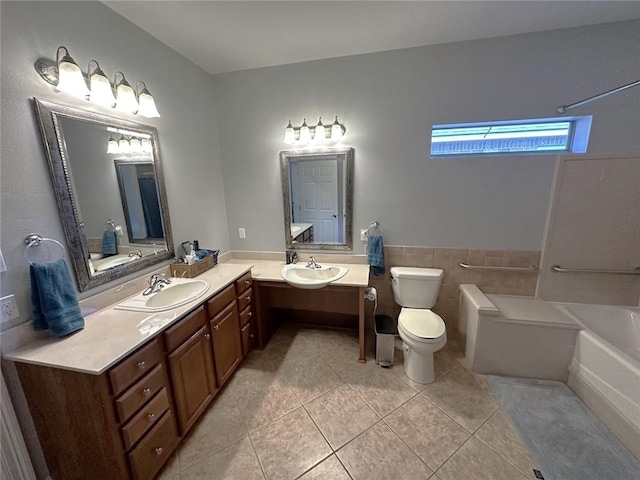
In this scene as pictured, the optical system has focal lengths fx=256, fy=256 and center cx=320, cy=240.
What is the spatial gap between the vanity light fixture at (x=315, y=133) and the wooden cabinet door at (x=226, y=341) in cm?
155

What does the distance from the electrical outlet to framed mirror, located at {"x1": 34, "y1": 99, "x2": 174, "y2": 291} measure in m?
0.27

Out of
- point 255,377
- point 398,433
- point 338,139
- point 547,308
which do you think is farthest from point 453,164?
point 255,377

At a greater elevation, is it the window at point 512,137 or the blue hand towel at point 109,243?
the window at point 512,137

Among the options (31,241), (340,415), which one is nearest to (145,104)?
(31,241)

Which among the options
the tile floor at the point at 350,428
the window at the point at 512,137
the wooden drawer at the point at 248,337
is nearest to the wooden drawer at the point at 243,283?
the wooden drawer at the point at 248,337

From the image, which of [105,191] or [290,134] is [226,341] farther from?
[290,134]

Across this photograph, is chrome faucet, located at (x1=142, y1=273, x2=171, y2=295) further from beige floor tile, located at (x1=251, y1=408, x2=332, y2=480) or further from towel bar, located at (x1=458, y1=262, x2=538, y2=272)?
towel bar, located at (x1=458, y1=262, x2=538, y2=272)

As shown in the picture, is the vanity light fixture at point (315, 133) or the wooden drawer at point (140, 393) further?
the vanity light fixture at point (315, 133)

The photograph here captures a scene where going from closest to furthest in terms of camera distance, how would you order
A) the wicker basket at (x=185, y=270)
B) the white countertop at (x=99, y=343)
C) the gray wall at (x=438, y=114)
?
the white countertop at (x=99, y=343) → the gray wall at (x=438, y=114) → the wicker basket at (x=185, y=270)

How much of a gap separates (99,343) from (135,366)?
0.68 feet

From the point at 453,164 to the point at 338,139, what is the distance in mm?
1033

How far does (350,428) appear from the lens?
1.65 m

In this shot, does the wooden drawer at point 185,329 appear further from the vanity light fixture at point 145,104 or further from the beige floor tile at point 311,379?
the vanity light fixture at point 145,104

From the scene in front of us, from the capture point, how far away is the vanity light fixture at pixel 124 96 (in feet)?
5.08
